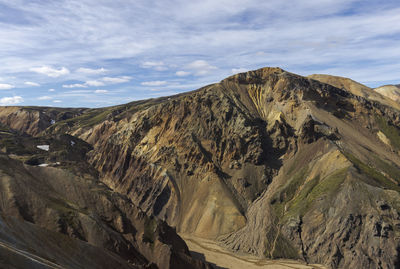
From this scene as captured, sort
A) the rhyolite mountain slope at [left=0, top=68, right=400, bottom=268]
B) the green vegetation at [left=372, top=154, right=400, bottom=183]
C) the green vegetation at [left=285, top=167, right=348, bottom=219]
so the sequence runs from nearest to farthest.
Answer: the rhyolite mountain slope at [left=0, top=68, right=400, bottom=268]
the green vegetation at [left=285, top=167, right=348, bottom=219]
the green vegetation at [left=372, top=154, right=400, bottom=183]

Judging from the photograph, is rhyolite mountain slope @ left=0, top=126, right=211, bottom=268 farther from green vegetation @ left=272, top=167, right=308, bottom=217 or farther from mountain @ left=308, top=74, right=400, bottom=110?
mountain @ left=308, top=74, right=400, bottom=110

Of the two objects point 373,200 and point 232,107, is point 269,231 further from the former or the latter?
point 232,107

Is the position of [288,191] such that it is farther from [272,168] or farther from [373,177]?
[373,177]

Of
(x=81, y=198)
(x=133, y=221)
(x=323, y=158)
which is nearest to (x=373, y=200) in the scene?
(x=323, y=158)

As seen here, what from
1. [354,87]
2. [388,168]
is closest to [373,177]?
[388,168]

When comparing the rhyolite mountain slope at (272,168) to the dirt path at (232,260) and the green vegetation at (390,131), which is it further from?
the dirt path at (232,260)

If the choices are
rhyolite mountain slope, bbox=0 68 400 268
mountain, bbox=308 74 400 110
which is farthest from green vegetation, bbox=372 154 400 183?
mountain, bbox=308 74 400 110

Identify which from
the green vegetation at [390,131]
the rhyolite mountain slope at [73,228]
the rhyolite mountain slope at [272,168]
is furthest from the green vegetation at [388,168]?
the rhyolite mountain slope at [73,228]
